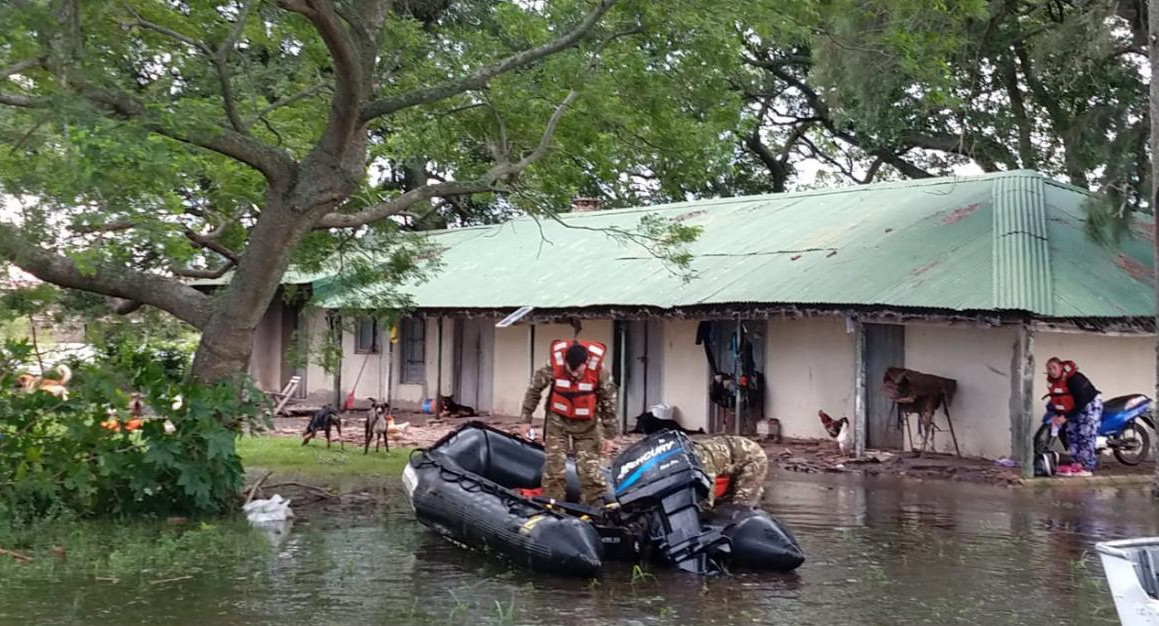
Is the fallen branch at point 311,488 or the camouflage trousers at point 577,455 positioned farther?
the fallen branch at point 311,488

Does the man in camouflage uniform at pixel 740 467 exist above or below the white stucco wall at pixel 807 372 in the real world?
below

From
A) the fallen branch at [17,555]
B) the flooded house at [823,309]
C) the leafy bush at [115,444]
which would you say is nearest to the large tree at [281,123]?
the leafy bush at [115,444]

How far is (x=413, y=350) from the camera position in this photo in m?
24.6

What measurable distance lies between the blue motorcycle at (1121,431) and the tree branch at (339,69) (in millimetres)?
9212

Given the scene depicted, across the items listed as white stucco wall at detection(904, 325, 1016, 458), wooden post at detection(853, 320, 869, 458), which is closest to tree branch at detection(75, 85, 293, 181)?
wooden post at detection(853, 320, 869, 458)

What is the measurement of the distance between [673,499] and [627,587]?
2.36 ft

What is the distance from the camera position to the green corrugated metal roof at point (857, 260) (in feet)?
48.1

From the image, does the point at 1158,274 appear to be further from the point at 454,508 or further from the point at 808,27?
the point at 454,508

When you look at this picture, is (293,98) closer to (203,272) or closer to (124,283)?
(124,283)

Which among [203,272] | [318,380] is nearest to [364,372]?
[318,380]

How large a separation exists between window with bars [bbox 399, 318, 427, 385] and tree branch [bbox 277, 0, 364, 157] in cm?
1336

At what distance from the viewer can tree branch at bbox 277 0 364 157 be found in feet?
31.2

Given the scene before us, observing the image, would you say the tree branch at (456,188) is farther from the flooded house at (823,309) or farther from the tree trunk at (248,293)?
the flooded house at (823,309)

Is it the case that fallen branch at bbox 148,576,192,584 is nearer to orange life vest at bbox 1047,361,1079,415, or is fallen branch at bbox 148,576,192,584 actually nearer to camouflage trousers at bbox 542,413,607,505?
camouflage trousers at bbox 542,413,607,505
